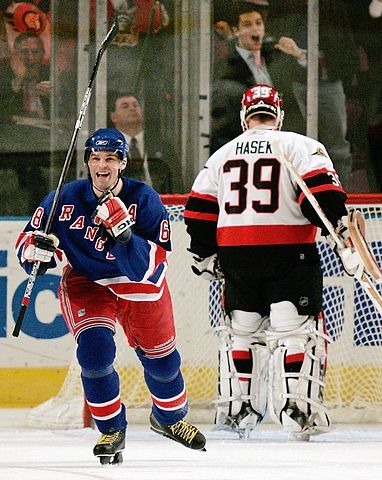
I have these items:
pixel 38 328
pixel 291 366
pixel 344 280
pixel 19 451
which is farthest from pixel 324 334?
pixel 38 328

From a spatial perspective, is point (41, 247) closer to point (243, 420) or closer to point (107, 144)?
point (107, 144)

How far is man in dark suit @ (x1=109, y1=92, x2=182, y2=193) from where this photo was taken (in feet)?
22.8

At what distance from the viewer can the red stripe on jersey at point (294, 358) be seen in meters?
5.12

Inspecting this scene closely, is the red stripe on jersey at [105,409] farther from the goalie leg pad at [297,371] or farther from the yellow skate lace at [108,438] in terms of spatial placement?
the goalie leg pad at [297,371]

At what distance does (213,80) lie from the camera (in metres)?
6.94

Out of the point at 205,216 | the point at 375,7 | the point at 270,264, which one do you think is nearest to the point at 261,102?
the point at 205,216

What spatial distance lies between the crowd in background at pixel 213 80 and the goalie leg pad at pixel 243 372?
1753 millimetres

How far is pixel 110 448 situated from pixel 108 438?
0.16ft

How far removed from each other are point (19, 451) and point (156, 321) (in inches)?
29.0

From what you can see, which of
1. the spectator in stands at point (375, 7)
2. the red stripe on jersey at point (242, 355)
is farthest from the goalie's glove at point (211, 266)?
the spectator in stands at point (375, 7)

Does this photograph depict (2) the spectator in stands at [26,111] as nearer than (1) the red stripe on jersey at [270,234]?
No

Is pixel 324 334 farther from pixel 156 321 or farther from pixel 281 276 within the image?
pixel 156 321

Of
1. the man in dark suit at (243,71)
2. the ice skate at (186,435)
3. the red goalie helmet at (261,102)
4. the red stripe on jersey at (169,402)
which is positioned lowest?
the ice skate at (186,435)

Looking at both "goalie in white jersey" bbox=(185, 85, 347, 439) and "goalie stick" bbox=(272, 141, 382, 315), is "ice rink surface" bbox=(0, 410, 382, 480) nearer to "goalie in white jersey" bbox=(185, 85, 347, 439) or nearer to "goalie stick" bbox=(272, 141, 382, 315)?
"goalie in white jersey" bbox=(185, 85, 347, 439)
